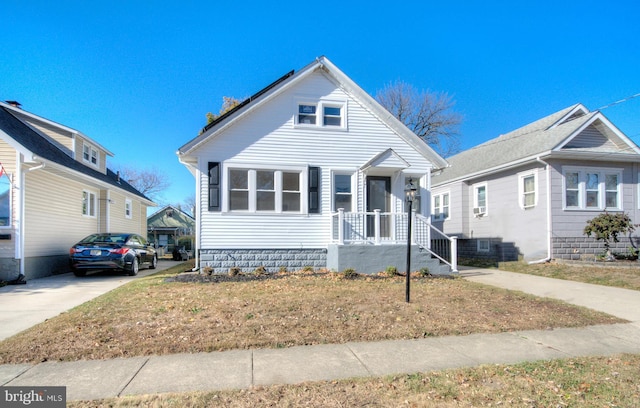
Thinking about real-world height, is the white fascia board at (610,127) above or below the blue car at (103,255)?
above

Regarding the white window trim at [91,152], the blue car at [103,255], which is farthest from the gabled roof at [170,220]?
the blue car at [103,255]

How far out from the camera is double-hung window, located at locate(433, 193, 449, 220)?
756 inches

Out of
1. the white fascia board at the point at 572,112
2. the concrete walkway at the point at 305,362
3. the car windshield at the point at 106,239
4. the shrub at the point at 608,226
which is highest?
the white fascia board at the point at 572,112

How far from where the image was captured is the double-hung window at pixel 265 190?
1145cm

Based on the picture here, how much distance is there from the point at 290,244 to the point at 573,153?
10.4m

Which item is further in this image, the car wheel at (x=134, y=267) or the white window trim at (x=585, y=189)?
the white window trim at (x=585, y=189)

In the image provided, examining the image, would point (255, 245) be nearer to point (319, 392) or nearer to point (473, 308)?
point (473, 308)

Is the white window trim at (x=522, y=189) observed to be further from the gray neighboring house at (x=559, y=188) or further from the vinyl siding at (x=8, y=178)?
the vinyl siding at (x=8, y=178)

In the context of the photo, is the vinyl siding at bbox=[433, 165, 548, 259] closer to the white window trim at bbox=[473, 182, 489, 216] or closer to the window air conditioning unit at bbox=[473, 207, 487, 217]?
the white window trim at bbox=[473, 182, 489, 216]

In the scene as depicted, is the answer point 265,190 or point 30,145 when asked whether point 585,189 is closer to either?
point 265,190

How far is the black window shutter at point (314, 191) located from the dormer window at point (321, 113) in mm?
1587

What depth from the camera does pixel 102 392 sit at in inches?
136

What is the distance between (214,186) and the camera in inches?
440

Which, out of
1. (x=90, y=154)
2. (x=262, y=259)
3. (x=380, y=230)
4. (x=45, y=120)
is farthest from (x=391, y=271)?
(x=90, y=154)
